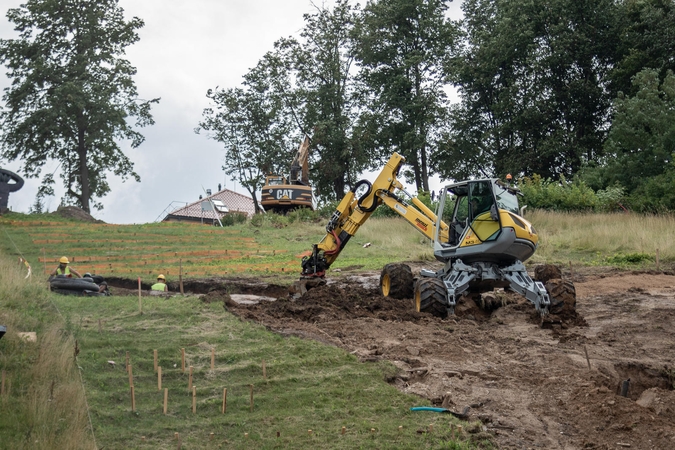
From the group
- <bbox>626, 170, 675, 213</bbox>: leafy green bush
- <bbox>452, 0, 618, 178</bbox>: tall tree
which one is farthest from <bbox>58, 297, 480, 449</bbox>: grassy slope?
<bbox>452, 0, 618, 178</bbox>: tall tree

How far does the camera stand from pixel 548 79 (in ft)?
146

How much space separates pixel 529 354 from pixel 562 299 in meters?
2.96

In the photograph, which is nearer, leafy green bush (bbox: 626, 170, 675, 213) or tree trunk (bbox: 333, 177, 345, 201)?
leafy green bush (bbox: 626, 170, 675, 213)

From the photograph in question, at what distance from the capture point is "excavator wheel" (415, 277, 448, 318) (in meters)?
15.4

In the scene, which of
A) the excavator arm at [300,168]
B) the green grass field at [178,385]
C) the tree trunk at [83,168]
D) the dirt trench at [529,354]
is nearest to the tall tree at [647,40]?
the excavator arm at [300,168]

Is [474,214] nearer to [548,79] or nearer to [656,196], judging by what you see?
[656,196]

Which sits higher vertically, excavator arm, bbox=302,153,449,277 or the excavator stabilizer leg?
excavator arm, bbox=302,153,449,277

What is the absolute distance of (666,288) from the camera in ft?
59.6

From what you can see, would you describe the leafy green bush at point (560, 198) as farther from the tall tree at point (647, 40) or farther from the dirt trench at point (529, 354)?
the dirt trench at point (529, 354)

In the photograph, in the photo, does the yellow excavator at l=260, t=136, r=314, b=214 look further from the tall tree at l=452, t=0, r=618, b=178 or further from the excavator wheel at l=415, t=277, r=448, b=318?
the excavator wheel at l=415, t=277, r=448, b=318

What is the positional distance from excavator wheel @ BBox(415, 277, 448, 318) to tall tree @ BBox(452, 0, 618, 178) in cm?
2886

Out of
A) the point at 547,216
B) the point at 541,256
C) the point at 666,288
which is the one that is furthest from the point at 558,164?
the point at 666,288

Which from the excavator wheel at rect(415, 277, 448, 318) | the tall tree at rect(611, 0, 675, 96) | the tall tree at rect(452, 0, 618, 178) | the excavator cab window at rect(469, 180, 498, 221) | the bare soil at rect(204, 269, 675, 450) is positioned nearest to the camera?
the bare soil at rect(204, 269, 675, 450)

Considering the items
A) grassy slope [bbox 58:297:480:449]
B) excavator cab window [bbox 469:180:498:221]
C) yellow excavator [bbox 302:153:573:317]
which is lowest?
grassy slope [bbox 58:297:480:449]
